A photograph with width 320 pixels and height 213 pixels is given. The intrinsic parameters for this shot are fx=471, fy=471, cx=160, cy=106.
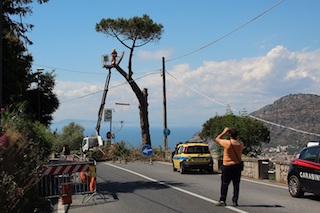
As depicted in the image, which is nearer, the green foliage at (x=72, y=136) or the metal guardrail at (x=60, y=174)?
the metal guardrail at (x=60, y=174)

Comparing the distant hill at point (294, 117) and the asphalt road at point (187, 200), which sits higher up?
the distant hill at point (294, 117)

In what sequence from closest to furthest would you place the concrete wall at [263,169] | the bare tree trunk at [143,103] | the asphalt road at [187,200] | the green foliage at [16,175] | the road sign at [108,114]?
the green foliage at [16,175] → the asphalt road at [187,200] → the concrete wall at [263,169] → the bare tree trunk at [143,103] → the road sign at [108,114]

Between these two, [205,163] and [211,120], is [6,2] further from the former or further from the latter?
[211,120]

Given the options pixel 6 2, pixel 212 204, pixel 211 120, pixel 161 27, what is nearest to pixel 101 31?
pixel 161 27

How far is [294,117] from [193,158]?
39770 mm

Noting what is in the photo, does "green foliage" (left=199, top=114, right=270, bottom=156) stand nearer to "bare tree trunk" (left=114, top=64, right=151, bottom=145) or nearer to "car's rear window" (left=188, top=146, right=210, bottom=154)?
"bare tree trunk" (left=114, top=64, right=151, bottom=145)

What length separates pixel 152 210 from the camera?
1087cm

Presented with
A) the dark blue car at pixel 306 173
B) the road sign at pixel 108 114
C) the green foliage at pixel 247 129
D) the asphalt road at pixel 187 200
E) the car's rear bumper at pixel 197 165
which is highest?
the road sign at pixel 108 114

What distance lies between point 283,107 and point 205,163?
47298mm

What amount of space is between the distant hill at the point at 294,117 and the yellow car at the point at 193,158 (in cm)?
2654

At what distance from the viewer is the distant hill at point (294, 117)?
169 feet

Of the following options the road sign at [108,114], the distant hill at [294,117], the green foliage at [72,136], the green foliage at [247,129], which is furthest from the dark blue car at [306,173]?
the green foliage at [72,136]

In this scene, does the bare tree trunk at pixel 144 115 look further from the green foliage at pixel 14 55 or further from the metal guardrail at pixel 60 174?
the metal guardrail at pixel 60 174

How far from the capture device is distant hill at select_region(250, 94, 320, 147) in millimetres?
51469
